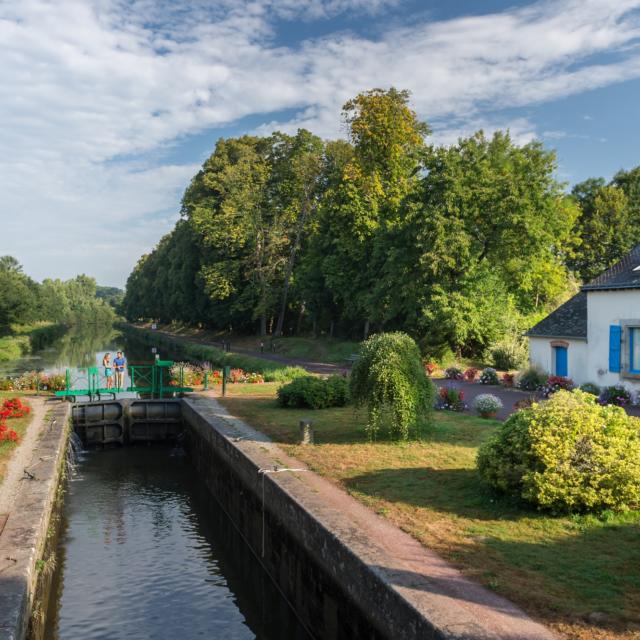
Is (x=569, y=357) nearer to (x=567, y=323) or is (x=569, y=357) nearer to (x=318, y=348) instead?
(x=567, y=323)

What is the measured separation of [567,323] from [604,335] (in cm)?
357

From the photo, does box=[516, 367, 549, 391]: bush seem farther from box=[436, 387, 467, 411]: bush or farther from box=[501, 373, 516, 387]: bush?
box=[436, 387, 467, 411]: bush

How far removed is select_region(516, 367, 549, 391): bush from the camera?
2545 centimetres

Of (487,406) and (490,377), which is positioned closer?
(487,406)

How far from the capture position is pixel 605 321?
22.3m

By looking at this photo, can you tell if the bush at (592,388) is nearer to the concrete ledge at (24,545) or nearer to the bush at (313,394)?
the bush at (313,394)

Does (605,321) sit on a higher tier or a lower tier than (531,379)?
higher

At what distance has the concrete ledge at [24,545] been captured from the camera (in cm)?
743

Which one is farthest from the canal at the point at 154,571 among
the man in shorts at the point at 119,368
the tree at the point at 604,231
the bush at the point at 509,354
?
the tree at the point at 604,231

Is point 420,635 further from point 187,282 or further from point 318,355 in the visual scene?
point 187,282

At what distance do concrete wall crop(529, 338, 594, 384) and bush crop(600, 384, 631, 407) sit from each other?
6.19 feet

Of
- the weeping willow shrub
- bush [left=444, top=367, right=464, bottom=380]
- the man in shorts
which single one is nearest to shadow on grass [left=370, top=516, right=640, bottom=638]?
the weeping willow shrub

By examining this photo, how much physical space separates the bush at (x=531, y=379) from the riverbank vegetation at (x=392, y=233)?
6137 mm

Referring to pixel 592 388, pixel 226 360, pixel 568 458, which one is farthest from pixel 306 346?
pixel 568 458
